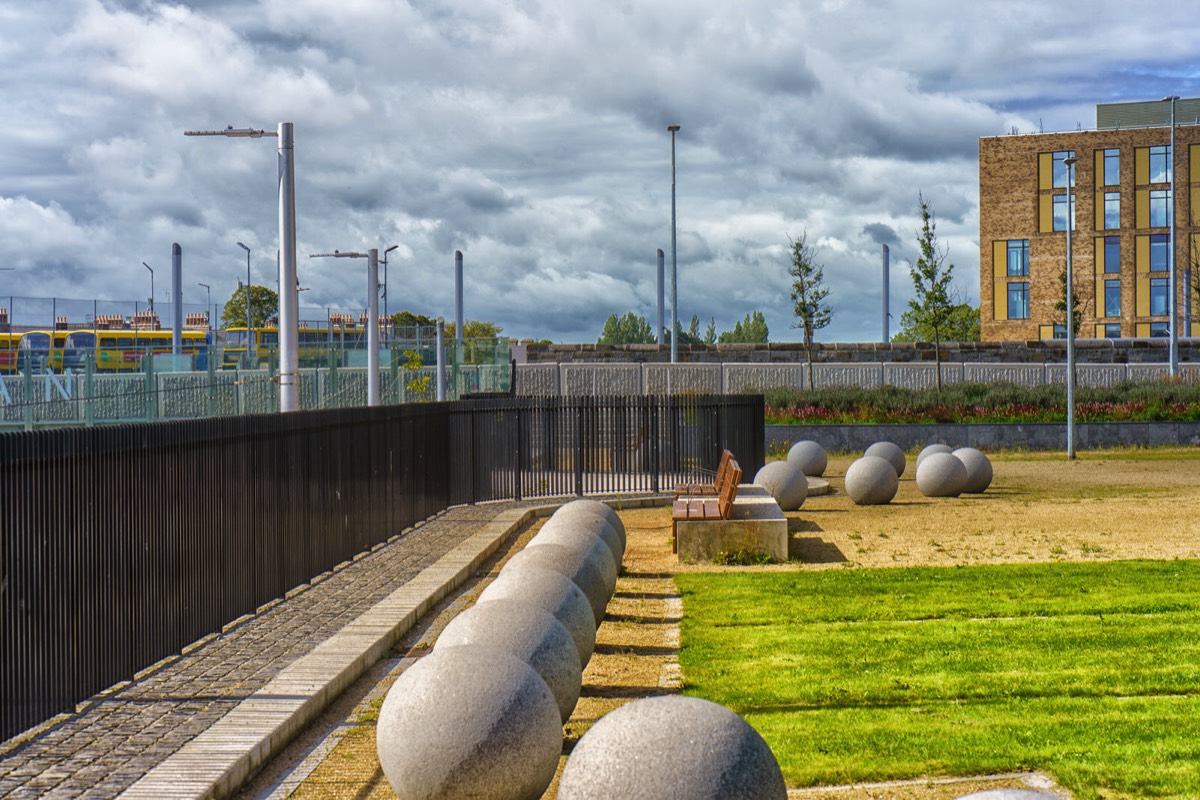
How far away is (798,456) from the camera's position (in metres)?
27.4

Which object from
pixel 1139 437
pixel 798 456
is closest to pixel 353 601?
pixel 798 456

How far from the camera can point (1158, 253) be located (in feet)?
280

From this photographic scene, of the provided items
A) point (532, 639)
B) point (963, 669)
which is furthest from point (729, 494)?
point (532, 639)

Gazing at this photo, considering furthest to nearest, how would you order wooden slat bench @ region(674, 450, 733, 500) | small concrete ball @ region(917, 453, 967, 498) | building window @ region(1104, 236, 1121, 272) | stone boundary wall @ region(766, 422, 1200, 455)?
building window @ region(1104, 236, 1121, 272) < stone boundary wall @ region(766, 422, 1200, 455) < small concrete ball @ region(917, 453, 967, 498) < wooden slat bench @ region(674, 450, 733, 500)

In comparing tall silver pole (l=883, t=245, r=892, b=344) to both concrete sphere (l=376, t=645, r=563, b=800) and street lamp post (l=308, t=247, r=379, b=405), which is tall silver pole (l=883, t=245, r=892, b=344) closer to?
street lamp post (l=308, t=247, r=379, b=405)

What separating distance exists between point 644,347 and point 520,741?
45.2m

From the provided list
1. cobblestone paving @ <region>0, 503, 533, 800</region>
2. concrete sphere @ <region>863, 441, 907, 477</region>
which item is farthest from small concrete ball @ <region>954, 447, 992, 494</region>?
cobblestone paving @ <region>0, 503, 533, 800</region>

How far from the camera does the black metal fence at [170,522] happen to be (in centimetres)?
846

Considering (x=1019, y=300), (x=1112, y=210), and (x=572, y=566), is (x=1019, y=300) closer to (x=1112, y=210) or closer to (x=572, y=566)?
(x=1112, y=210)

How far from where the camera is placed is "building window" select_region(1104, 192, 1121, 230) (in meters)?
85.2

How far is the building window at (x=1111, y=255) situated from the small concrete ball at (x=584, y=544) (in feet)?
265

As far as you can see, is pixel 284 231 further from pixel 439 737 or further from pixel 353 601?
pixel 439 737

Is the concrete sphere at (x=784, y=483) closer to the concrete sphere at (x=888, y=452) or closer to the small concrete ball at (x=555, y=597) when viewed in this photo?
the concrete sphere at (x=888, y=452)

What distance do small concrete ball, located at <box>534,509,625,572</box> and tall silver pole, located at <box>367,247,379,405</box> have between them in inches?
624
